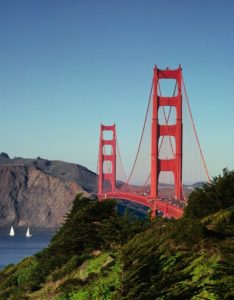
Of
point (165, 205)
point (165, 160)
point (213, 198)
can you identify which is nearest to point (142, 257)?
point (213, 198)

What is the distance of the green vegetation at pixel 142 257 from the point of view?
10781mm

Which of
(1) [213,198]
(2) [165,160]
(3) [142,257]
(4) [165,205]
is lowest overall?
(3) [142,257]

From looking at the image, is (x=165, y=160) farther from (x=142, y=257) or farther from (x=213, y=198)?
(x=142, y=257)

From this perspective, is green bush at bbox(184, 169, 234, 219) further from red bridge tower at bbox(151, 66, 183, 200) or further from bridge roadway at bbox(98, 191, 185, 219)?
red bridge tower at bbox(151, 66, 183, 200)

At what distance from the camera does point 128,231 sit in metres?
23.4

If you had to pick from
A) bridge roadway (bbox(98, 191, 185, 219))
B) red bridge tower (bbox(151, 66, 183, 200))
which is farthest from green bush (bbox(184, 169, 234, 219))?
red bridge tower (bbox(151, 66, 183, 200))

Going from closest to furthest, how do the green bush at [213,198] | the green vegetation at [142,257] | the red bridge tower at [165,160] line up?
the green vegetation at [142,257], the green bush at [213,198], the red bridge tower at [165,160]

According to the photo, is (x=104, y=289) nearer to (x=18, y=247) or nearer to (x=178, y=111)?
(x=178, y=111)

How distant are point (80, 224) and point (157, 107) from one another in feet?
144

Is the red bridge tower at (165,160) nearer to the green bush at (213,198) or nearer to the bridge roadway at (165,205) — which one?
the bridge roadway at (165,205)

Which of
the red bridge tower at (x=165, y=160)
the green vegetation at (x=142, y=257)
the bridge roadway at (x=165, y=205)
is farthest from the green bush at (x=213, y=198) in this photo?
the red bridge tower at (x=165, y=160)

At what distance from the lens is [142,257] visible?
444 inches

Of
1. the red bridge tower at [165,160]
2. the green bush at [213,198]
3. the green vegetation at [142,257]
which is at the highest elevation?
the red bridge tower at [165,160]

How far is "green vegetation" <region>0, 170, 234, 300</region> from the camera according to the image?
1078 cm
